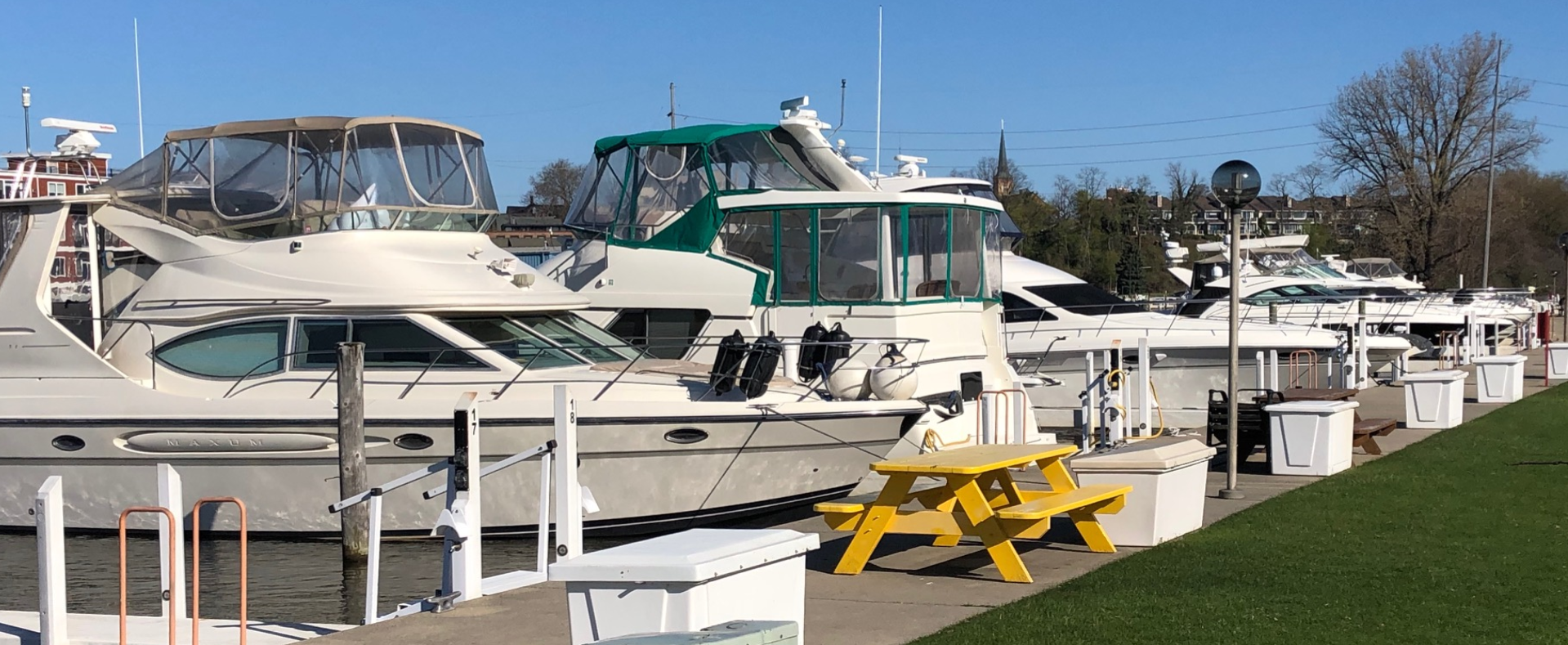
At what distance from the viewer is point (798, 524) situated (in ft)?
42.2

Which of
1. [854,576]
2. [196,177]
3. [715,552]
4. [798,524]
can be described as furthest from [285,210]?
[715,552]

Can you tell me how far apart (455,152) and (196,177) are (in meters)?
2.72

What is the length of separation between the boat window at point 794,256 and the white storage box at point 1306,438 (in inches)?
210

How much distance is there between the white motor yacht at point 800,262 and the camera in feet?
52.5

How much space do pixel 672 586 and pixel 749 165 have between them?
12.6 metres

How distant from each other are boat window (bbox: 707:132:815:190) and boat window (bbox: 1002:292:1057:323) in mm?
8331

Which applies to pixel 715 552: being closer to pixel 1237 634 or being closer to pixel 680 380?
pixel 1237 634

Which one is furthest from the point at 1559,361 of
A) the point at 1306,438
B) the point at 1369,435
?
the point at 1306,438

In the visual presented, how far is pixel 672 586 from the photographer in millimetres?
5418

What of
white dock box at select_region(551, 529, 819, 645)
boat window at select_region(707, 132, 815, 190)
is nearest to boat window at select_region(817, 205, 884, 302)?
boat window at select_region(707, 132, 815, 190)

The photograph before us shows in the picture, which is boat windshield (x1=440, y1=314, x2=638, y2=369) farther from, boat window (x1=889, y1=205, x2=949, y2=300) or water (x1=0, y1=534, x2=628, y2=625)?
boat window (x1=889, y1=205, x2=949, y2=300)

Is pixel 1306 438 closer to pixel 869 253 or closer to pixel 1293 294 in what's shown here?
pixel 869 253

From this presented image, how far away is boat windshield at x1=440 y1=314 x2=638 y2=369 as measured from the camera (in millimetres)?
14367

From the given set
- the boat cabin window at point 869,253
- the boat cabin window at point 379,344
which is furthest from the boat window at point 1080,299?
the boat cabin window at point 379,344
